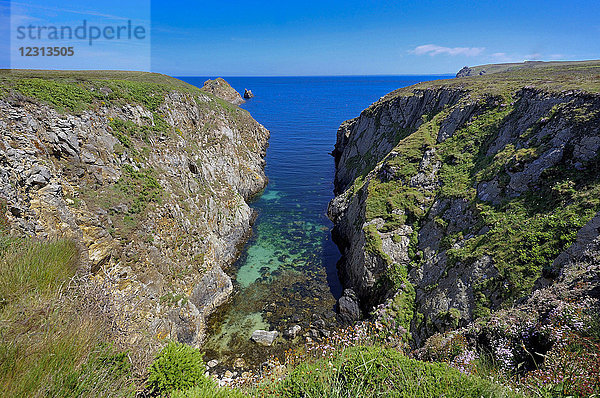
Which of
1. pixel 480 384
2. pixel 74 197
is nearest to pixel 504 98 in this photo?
pixel 480 384

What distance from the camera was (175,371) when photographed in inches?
358

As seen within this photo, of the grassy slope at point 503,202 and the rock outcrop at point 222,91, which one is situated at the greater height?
the rock outcrop at point 222,91

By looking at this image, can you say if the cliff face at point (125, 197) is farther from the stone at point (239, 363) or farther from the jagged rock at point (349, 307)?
the jagged rock at point (349, 307)

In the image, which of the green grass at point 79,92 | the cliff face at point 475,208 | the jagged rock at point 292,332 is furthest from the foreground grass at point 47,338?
the green grass at point 79,92

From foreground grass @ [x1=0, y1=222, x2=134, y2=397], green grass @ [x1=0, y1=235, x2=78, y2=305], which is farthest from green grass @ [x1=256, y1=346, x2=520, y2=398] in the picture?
green grass @ [x1=0, y1=235, x2=78, y2=305]

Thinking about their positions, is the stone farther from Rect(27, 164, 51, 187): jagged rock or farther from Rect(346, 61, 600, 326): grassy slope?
Rect(27, 164, 51, 187): jagged rock

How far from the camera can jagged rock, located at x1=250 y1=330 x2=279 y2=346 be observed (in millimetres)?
19125

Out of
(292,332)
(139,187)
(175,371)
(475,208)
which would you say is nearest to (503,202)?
(475,208)

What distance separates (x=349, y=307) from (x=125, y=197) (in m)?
19.1

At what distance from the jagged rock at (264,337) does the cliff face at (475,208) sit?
7622 mm

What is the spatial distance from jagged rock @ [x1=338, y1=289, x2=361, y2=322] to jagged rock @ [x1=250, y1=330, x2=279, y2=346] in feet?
18.1

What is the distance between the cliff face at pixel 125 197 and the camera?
14820 millimetres

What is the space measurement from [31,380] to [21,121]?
18829 mm

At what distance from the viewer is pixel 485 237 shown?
55.7 ft
